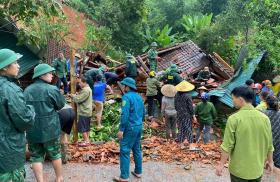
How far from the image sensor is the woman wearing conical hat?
8.59 metres

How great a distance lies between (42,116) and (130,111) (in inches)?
58.8

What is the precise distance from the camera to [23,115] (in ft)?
13.2

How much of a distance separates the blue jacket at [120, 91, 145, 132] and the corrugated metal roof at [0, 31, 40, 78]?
7.94m

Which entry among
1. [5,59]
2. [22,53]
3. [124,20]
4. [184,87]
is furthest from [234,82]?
[5,59]

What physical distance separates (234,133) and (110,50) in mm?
17928

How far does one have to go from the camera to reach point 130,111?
6.18 metres

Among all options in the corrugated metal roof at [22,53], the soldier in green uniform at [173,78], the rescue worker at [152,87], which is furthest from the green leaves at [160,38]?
the soldier in green uniform at [173,78]

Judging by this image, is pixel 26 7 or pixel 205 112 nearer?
pixel 26 7

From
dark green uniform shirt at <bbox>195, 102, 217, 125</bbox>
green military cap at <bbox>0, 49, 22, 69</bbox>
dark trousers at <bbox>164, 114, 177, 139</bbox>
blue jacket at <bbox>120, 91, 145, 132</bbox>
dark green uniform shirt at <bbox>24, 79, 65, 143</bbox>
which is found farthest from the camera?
dark trousers at <bbox>164, 114, 177, 139</bbox>

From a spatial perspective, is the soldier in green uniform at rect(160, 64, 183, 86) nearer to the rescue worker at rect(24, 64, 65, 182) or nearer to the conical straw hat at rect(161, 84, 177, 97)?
the conical straw hat at rect(161, 84, 177, 97)

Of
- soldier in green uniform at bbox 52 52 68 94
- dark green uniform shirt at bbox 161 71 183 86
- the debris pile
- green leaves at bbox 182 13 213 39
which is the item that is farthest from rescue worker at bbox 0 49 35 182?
green leaves at bbox 182 13 213 39

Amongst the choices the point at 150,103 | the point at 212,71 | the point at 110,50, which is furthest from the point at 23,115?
the point at 110,50

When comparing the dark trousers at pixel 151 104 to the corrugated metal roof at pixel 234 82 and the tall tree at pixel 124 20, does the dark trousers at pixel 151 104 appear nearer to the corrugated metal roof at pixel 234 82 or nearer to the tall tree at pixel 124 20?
the corrugated metal roof at pixel 234 82

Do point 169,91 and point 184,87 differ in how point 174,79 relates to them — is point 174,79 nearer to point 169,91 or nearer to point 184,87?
point 169,91
